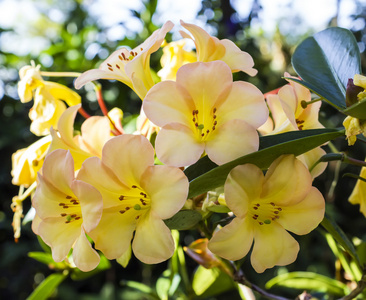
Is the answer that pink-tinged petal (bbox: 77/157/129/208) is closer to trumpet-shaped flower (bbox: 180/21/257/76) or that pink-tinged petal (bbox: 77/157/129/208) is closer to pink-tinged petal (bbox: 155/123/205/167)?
pink-tinged petal (bbox: 155/123/205/167)

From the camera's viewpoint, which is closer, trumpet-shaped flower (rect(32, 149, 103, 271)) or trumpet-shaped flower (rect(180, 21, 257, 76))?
trumpet-shaped flower (rect(32, 149, 103, 271))

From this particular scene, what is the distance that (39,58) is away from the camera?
183cm

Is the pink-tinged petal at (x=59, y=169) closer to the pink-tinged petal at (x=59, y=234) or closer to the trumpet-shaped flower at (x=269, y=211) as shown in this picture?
the pink-tinged petal at (x=59, y=234)

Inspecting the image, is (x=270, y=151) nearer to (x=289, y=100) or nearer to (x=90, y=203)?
(x=289, y=100)

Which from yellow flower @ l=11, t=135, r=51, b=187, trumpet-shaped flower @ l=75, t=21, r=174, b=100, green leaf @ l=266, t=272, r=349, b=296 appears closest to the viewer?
trumpet-shaped flower @ l=75, t=21, r=174, b=100

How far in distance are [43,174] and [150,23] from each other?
1270 millimetres

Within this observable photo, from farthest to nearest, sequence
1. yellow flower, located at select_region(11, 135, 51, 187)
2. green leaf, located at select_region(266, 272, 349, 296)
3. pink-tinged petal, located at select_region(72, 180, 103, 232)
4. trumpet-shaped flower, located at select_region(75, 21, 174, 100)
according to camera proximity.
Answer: green leaf, located at select_region(266, 272, 349, 296)
yellow flower, located at select_region(11, 135, 51, 187)
trumpet-shaped flower, located at select_region(75, 21, 174, 100)
pink-tinged petal, located at select_region(72, 180, 103, 232)

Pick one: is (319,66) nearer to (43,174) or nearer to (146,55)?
(146,55)

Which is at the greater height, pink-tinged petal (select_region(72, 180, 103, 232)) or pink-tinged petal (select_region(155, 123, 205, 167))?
pink-tinged petal (select_region(155, 123, 205, 167))

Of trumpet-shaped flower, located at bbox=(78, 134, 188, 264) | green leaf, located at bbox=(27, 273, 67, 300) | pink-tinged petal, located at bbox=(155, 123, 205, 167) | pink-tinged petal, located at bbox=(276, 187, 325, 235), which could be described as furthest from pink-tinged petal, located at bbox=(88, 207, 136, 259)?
green leaf, located at bbox=(27, 273, 67, 300)

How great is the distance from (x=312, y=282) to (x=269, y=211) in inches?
21.8

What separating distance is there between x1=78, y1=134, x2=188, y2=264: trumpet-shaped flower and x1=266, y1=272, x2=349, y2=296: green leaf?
0.59m

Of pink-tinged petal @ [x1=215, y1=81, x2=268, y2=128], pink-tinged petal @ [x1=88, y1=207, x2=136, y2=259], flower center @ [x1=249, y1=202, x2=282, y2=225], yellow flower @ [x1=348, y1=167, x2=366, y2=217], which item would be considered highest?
pink-tinged petal @ [x1=215, y1=81, x2=268, y2=128]

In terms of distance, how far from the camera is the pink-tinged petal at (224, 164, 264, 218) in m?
0.50
